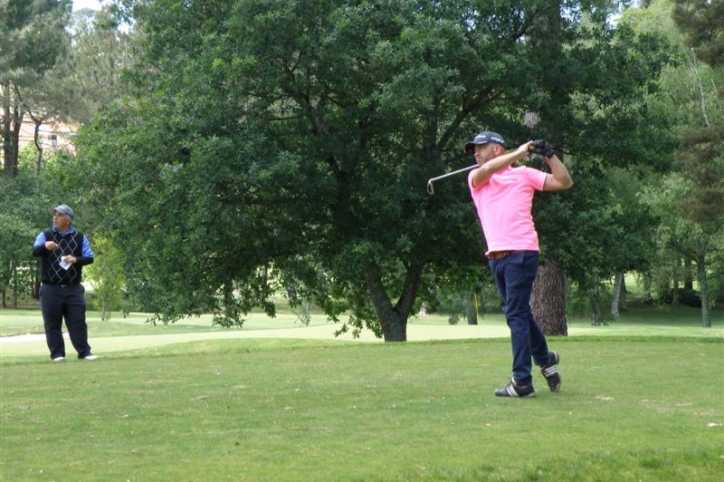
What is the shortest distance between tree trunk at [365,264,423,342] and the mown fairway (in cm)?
1324

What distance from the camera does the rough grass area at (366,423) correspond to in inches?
234

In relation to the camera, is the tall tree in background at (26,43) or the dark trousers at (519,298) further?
the tall tree in background at (26,43)

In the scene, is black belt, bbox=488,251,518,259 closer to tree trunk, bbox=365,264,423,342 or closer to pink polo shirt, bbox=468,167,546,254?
pink polo shirt, bbox=468,167,546,254

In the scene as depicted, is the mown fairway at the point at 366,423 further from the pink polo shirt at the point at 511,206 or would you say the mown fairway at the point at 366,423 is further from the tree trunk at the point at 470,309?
the tree trunk at the point at 470,309

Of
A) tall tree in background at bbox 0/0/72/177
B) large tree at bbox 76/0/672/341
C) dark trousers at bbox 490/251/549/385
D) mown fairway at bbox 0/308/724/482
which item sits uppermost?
tall tree in background at bbox 0/0/72/177

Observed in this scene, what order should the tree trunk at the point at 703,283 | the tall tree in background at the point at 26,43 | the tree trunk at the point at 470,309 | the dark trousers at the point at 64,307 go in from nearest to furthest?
the dark trousers at the point at 64,307 < the tree trunk at the point at 470,309 < the tall tree in background at the point at 26,43 < the tree trunk at the point at 703,283

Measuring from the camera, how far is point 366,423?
7465mm

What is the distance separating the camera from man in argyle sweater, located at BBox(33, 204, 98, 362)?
14.4 m

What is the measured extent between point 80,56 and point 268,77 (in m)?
40.4

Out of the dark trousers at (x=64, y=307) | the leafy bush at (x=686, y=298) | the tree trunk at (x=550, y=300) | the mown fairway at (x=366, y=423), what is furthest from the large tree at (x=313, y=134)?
the leafy bush at (x=686, y=298)

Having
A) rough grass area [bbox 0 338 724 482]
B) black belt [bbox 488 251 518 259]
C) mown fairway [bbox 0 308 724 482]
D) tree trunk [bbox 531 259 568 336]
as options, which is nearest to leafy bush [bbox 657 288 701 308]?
tree trunk [bbox 531 259 568 336]

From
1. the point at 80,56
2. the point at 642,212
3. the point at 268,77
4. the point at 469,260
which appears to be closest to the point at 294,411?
the point at 268,77

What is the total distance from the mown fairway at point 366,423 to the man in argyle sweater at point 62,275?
2193 millimetres

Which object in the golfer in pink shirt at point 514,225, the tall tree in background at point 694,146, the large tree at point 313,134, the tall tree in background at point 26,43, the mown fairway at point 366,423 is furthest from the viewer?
the tall tree in background at point 26,43
